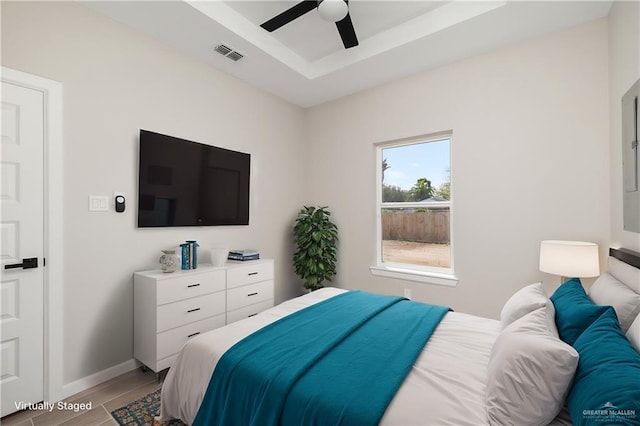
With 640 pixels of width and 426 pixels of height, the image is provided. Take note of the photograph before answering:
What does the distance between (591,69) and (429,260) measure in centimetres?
223

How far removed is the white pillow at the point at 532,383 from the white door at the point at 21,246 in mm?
2725

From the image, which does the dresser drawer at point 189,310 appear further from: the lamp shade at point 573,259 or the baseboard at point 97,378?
the lamp shade at point 573,259

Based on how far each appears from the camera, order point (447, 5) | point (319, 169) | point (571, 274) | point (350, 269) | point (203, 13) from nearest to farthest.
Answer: point (571, 274)
point (203, 13)
point (447, 5)
point (350, 269)
point (319, 169)

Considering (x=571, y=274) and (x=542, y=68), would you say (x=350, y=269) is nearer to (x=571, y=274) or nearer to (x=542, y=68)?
(x=571, y=274)

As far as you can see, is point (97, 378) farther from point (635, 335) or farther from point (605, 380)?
point (635, 335)

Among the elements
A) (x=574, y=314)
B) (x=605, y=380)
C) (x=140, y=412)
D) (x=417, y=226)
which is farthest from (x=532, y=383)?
(x=417, y=226)

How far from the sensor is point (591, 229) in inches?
98.0

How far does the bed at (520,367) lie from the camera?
963 millimetres

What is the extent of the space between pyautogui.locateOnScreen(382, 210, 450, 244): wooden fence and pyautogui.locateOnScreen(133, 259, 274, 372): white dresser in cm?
183

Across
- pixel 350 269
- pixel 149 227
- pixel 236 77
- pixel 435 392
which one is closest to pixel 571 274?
pixel 435 392

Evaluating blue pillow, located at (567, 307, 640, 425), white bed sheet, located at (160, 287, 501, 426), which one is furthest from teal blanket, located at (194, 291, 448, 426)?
blue pillow, located at (567, 307, 640, 425)

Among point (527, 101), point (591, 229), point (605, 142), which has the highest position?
point (527, 101)

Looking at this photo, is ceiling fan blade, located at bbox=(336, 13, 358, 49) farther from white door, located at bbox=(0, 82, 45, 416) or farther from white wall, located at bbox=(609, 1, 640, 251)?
white door, located at bbox=(0, 82, 45, 416)

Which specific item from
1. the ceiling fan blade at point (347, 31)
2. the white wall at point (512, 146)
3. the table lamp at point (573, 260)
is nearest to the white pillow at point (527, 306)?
the table lamp at point (573, 260)
